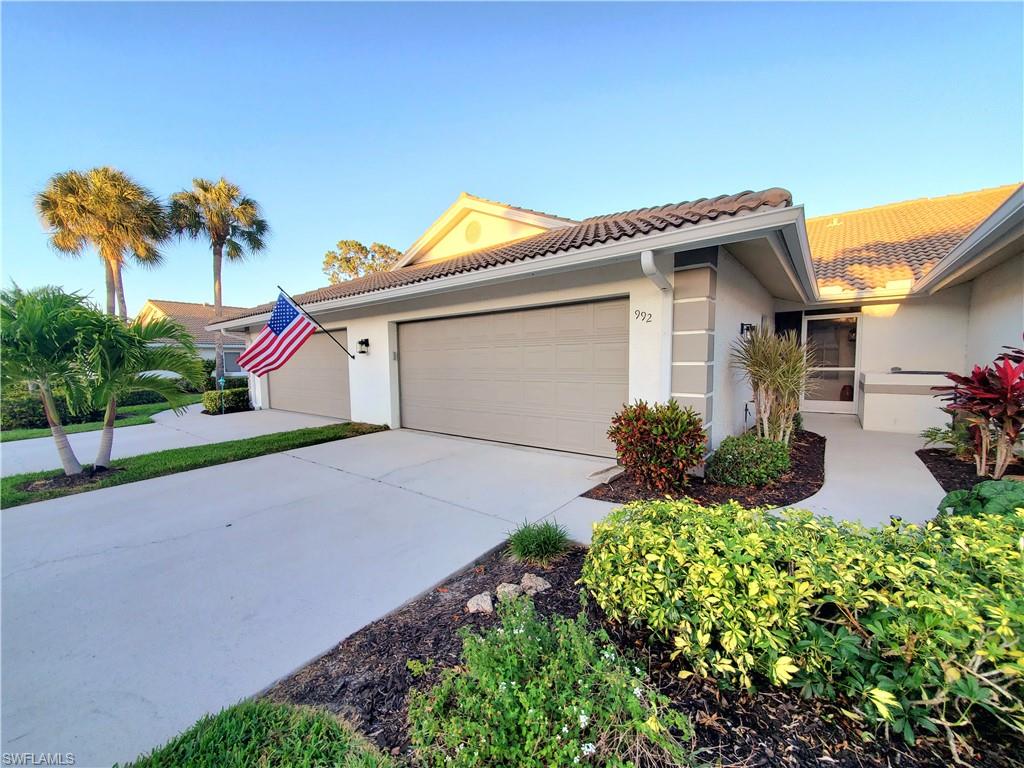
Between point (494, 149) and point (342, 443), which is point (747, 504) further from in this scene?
point (494, 149)

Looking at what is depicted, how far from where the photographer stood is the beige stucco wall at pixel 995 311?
18.8 feet

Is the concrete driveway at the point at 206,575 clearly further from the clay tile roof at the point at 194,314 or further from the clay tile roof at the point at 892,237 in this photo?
the clay tile roof at the point at 194,314

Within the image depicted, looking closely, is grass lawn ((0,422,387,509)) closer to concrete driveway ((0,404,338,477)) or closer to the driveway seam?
concrete driveway ((0,404,338,477))

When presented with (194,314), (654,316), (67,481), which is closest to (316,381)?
(67,481)

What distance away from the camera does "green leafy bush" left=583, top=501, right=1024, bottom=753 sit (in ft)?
4.78

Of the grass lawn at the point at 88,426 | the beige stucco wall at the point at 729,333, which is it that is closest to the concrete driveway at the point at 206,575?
the beige stucco wall at the point at 729,333

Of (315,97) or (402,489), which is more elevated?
(315,97)

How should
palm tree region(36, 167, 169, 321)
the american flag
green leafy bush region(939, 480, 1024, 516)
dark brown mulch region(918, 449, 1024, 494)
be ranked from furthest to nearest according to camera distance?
palm tree region(36, 167, 169, 321) < the american flag < dark brown mulch region(918, 449, 1024, 494) < green leafy bush region(939, 480, 1024, 516)

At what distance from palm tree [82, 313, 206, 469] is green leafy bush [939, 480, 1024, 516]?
896 cm

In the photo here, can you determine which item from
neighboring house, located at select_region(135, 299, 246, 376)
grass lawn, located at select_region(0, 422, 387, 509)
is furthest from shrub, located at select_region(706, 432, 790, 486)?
neighboring house, located at select_region(135, 299, 246, 376)

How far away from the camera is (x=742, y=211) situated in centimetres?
395

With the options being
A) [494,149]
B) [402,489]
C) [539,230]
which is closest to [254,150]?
[494,149]

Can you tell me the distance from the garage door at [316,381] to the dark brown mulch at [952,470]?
11131mm

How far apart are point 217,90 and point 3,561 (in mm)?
8141
